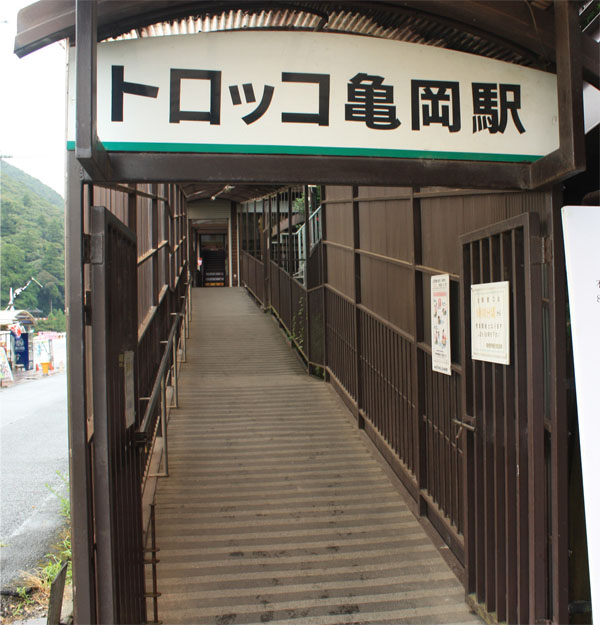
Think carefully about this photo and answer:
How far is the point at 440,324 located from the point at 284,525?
202 cm

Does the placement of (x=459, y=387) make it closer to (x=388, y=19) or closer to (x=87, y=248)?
(x=388, y=19)

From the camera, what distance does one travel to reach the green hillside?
31891mm

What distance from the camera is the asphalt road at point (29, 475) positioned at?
6508 mm

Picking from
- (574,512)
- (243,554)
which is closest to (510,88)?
(574,512)

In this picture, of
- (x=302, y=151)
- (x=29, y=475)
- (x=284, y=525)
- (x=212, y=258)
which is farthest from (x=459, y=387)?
(x=212, y=258)

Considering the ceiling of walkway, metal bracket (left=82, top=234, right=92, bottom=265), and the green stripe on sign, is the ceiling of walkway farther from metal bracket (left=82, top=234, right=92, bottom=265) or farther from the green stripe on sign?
metal bracket (left=82, top=234, right=92, bottom=265)

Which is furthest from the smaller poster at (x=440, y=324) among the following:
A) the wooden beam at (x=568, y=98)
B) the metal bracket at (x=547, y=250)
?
the wooden beam at (x=568, y=98)

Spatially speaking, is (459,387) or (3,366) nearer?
(459,387)

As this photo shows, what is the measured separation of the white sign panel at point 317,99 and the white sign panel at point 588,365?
515 millimetres

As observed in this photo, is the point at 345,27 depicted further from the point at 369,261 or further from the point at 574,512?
the point at 369,261

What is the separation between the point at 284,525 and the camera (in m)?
4.59

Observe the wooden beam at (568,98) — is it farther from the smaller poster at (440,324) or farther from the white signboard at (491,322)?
the smaller poster at (440,324)

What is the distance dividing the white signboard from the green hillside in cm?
3138

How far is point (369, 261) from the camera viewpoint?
6051 mm
